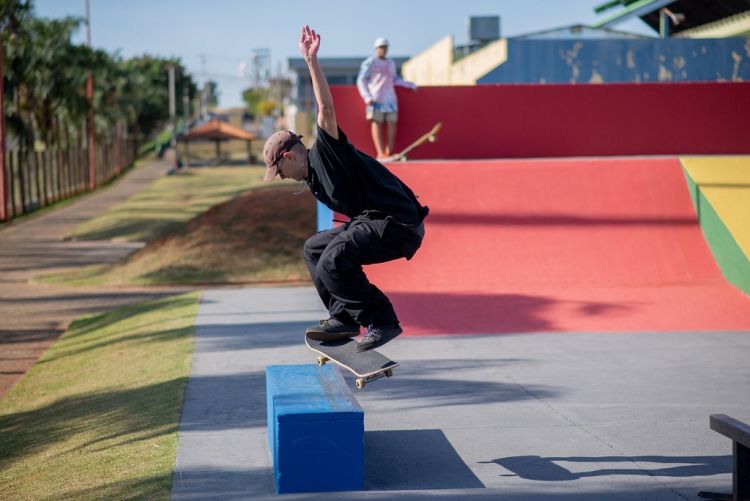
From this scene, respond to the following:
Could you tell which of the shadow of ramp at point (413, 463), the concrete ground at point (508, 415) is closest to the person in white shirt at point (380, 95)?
the concrete ground at point (508, 415)

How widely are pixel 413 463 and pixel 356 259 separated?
1362 mm

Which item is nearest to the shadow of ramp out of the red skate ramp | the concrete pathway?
the red skate ramp

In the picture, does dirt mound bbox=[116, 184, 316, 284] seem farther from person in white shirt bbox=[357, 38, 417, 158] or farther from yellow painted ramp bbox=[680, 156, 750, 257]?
yellow painted ramp bbox=[680, 156, 750, 257]

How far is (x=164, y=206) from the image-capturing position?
36.2 metres

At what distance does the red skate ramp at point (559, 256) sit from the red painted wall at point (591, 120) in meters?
→ 4.23

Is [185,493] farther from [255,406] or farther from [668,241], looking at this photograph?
Answer: [668,241]

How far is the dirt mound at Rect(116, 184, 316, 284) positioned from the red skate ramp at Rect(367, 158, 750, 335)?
5.17 m

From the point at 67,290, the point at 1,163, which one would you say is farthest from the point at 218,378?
the point at 1,163

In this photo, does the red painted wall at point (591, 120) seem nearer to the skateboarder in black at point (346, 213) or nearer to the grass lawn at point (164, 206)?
the grass lawn at point (164, 206)

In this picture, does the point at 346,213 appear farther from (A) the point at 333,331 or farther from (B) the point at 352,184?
(A) the point at 333,331

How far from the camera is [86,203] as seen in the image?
41281 millimetres

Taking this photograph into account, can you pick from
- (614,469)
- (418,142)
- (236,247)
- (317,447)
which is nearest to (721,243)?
(418,142)

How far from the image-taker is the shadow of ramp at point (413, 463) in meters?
5.95

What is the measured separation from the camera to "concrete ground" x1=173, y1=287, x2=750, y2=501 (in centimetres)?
598
